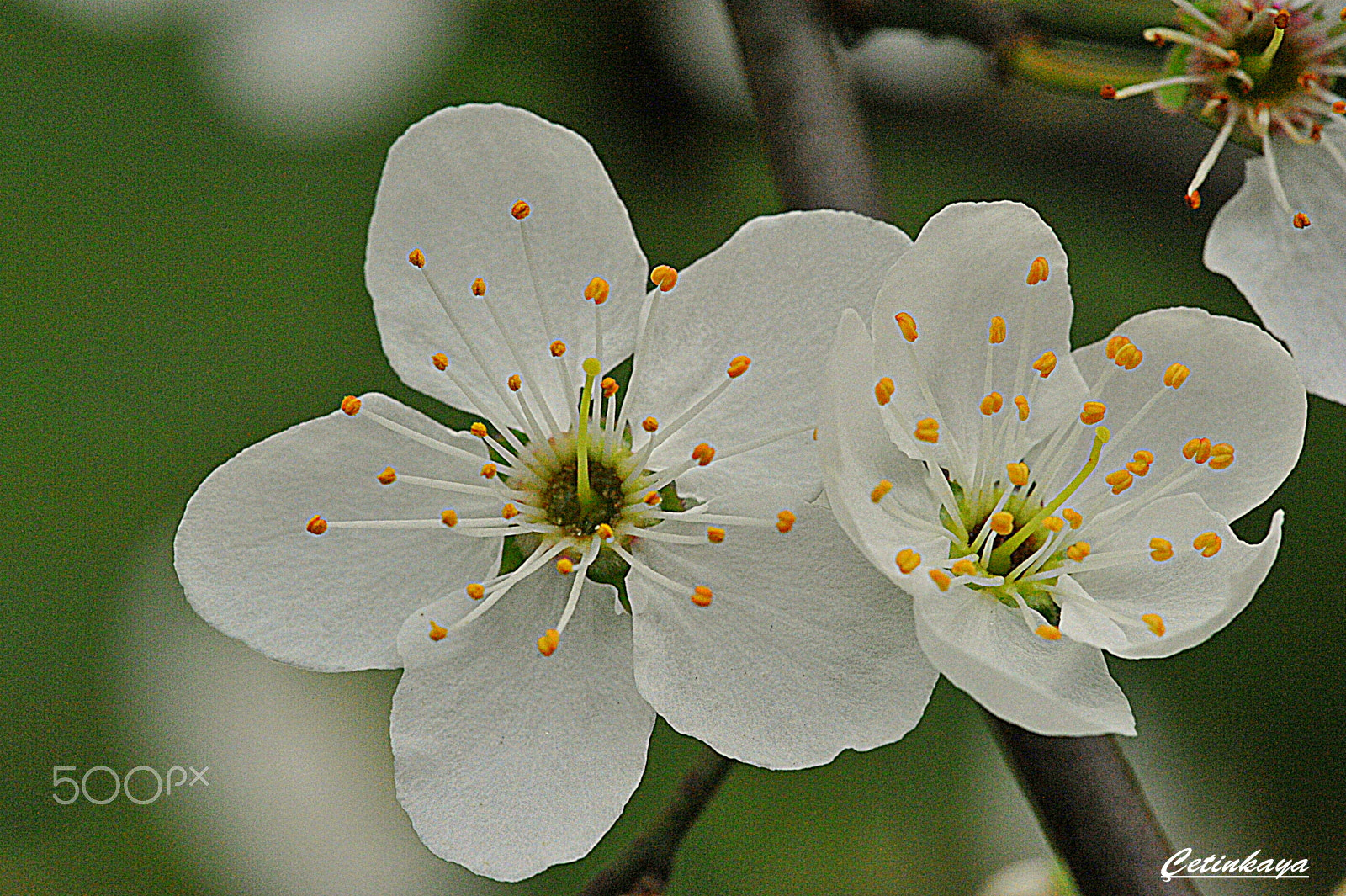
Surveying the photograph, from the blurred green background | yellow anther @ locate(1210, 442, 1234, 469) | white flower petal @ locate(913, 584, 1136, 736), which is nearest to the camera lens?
white flower petal @ locate(913, 584, 1136, 736)

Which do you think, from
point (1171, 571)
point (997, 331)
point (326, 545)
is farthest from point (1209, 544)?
point (326, 545)

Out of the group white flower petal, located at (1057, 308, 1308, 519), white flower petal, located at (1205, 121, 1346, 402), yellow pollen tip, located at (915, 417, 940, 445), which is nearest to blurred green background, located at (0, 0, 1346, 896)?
white flower petal, located at (1205, 121, 1346, 402)

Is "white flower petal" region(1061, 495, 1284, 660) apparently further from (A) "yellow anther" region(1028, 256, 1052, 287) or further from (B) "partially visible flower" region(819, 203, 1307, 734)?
(A) "yellow anther" region(1028, 256, 1052, 287)

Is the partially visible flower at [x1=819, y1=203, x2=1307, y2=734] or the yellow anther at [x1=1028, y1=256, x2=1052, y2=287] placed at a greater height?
the yellow anther at [x1=1028, y1=256, x2=1052, y2=287]

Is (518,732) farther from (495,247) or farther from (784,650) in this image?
(495,247)

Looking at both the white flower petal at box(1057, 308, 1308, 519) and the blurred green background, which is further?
the blurred green background

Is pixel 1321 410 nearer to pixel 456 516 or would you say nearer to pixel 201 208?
pixel 456 516

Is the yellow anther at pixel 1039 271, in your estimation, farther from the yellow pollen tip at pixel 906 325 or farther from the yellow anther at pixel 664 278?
the yellow anther at pixel 664 278
